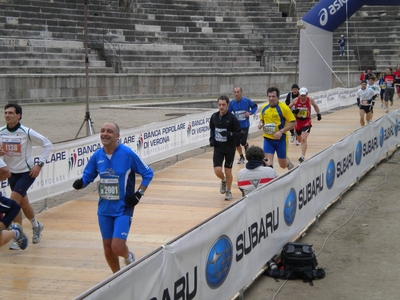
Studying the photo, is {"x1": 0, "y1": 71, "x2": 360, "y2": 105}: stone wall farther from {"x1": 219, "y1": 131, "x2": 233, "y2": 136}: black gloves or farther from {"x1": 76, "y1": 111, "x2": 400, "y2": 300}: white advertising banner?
{"x1": 76, "y1": 111, "x2": 400, "y2": 300}: white advertising banner

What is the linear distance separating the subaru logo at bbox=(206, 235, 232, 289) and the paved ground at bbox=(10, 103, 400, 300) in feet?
3.53

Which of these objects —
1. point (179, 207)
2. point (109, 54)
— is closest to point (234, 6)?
point (109, 54)

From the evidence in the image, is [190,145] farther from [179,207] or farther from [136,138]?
[179,207]

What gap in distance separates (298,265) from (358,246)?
2.11m

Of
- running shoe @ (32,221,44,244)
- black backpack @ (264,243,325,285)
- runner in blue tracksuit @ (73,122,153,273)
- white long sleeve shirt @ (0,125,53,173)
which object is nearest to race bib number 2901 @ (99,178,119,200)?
runner in blue tracksuit @ (73,122,153,273)

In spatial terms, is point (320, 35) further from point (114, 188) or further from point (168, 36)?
point (114, 188)

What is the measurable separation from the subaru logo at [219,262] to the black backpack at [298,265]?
1.58 m

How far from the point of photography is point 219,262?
6641 mm

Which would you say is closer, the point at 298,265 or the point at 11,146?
the point at 298,265

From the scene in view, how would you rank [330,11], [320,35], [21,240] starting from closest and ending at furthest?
[21,240], [330,11], [320,35]

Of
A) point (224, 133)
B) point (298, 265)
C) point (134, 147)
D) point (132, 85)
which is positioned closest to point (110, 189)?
point (298, 265)

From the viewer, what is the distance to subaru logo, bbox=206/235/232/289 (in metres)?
6.39

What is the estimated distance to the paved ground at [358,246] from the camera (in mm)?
8000

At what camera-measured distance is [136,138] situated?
15102 millimetres
